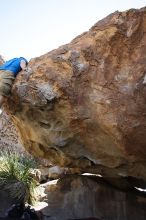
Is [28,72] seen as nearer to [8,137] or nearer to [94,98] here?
[94,98]

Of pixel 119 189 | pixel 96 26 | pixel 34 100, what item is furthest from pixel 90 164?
pixel 96 26

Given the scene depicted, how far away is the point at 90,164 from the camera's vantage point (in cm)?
949

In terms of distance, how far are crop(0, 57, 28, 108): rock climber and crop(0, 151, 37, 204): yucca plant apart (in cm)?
472

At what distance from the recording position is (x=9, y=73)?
335 inches

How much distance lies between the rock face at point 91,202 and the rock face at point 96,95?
1430mm

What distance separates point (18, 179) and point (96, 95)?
6.30m

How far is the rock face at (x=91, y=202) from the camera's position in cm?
991

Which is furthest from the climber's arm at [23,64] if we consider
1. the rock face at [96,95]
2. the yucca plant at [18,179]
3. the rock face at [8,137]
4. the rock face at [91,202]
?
the rock face at [8,137]

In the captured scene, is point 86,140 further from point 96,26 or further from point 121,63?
point 96,26

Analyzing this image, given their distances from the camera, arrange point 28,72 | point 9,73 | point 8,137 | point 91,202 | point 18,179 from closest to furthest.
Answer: point 28,72
point 9,73
point 91,202
point 18,179
point 8,137

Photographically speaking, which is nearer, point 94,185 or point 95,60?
point 95,60

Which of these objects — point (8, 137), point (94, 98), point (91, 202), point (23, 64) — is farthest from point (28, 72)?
point (8, 137)

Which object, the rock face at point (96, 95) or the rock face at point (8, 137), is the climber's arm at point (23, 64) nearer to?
the rock face at point (96, 95)

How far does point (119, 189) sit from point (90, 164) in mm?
1455
